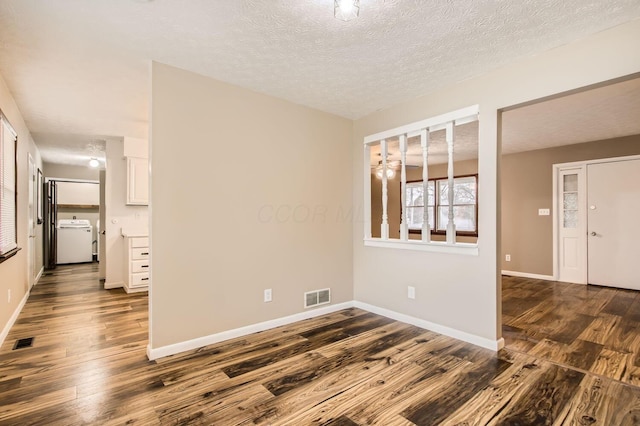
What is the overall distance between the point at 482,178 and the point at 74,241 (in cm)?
870

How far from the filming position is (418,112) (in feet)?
10.6

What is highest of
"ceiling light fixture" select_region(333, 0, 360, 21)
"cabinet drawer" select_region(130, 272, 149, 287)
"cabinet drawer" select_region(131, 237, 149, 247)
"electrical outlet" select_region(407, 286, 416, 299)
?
"ceiling light fixture" select_region(333, 0, 360, 21)

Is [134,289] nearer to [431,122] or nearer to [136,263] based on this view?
[136,263]

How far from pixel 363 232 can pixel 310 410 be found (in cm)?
231

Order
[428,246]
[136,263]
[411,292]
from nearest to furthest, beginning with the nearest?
[428,246]
[411,292]
[136,263]

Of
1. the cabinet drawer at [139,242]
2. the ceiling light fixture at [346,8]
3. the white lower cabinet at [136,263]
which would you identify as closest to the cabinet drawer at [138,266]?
the white lower cabinet at [136,263]

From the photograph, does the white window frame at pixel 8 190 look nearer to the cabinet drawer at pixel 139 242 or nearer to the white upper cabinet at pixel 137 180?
the cabinet drawer at pixel 139 242

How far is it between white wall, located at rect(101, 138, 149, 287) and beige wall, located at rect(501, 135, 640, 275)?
6.94 metres

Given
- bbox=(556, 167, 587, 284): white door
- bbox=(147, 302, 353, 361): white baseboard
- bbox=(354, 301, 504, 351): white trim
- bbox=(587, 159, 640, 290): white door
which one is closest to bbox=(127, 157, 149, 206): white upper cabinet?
bbox=(147, 302, 353, 361): white baseboard

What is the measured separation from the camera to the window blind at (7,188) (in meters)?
2.75

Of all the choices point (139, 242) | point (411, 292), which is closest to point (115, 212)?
point (139, 242)

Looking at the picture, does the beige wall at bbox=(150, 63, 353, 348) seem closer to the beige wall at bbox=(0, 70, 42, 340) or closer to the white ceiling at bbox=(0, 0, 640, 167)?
the white ceiling at bbox=(0, 0, 640, 167)

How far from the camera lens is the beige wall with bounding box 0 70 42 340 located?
288cm

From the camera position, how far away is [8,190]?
3.04 m
